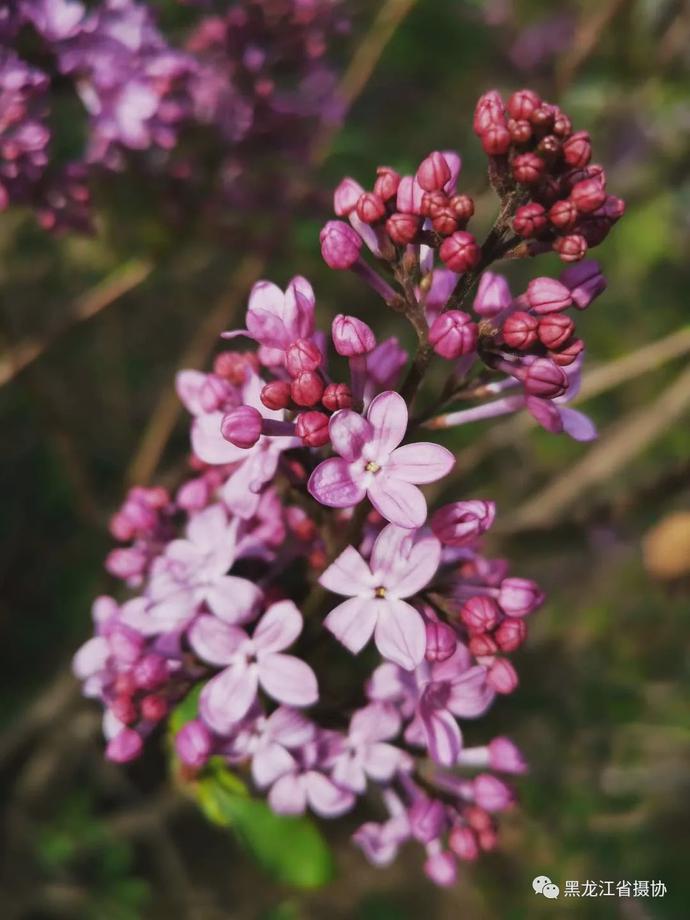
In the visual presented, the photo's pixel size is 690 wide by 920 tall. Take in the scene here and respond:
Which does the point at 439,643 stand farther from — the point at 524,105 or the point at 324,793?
the point at 524,105

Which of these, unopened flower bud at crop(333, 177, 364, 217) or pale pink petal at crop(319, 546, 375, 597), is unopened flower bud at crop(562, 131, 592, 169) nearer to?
unopened flower bud at crop(333, 177, 364, 217)

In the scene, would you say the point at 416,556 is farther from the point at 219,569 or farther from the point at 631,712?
the point at 631,712

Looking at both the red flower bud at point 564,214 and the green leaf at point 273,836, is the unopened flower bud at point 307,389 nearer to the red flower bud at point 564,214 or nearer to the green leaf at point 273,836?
the red flower bud at point 564,214

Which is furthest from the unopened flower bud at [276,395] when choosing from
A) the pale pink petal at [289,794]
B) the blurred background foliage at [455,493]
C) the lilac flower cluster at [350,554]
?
the blurred background foliage at [455,493]

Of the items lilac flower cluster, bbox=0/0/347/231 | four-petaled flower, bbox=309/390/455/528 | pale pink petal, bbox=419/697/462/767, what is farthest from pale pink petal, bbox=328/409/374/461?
lilac flower cluster, bbox=0/0/347/231

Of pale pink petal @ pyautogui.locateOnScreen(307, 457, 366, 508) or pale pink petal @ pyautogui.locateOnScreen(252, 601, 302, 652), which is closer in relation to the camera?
pale pink petal @ pyautogui.locateOnScreen(307, 457, 366, 508)

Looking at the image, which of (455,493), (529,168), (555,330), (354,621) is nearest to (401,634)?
(354,621)

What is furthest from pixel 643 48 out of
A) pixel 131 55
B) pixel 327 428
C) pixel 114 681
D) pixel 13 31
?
pixel 114 681
